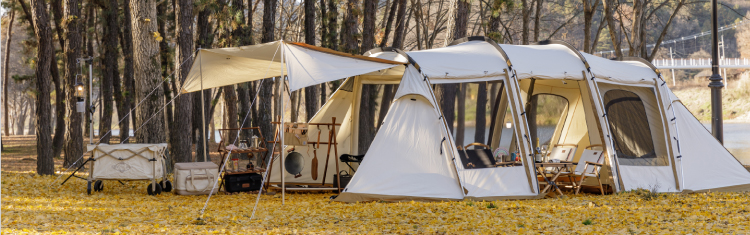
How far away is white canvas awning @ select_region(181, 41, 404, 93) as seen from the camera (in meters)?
5.93

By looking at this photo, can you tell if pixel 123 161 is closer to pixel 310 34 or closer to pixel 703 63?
pixel 310 34

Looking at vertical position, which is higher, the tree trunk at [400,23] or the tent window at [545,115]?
the tree trunk at [400,23]

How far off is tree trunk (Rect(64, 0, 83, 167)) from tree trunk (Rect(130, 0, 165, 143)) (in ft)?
8.80

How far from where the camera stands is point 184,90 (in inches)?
304

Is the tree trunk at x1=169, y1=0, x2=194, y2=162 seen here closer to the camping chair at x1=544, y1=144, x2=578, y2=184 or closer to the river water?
the river water

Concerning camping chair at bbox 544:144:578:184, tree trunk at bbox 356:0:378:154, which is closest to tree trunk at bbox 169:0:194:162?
tree trunk at bbox 356:0:378:154

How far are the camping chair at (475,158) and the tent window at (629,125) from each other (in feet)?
5.81

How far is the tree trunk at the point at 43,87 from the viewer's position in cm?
996

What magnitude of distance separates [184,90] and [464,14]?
5.37 meters

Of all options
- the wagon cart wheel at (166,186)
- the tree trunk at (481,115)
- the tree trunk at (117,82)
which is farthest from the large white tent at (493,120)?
the tree trunk at (117,82)

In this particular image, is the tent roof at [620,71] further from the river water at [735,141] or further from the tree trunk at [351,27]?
the tree trunk at [351,27]

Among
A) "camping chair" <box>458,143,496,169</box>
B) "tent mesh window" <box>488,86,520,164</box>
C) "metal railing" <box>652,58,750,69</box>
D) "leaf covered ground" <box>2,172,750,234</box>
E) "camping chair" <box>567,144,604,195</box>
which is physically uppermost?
"metal railing" <box>652,58,750,69</box>

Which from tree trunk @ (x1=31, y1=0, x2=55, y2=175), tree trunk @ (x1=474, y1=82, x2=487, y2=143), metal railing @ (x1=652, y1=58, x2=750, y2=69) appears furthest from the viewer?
metal railing @ (x1=652, y1=58, x2=750, y2=69)

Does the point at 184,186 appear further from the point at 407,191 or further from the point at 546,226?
the point at 546,226
